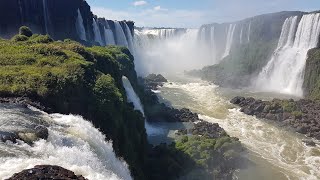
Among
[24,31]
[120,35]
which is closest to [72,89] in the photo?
[24,31]

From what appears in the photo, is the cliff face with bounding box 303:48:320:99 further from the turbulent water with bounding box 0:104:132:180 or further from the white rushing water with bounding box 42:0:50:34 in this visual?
the turbulent water with bounding box 0:104:132:180

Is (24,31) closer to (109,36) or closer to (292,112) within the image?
(292,112)

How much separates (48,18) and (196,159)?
45.5m

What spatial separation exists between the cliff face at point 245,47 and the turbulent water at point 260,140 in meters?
14.7

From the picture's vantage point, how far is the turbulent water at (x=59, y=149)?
13188mm

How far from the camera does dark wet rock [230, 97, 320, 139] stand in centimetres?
4351

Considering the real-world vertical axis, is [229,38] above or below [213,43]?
above

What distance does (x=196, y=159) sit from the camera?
101 feet

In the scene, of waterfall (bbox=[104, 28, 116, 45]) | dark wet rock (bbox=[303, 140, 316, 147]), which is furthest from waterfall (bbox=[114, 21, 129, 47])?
dark wet rock (bbox=[303, 140, 316, 147])

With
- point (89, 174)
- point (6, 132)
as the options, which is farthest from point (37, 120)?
point (89, 174)

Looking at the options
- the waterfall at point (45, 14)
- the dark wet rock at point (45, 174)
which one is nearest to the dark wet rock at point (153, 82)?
the waterfall at point (45, 14)

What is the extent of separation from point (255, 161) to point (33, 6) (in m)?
44.7

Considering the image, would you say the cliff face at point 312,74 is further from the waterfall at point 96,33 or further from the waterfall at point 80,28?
the waterfall at point 80,28

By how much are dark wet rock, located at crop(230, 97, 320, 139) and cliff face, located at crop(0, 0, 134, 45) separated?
105ft
